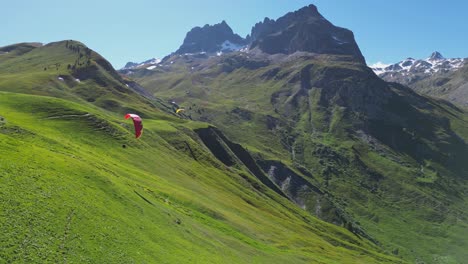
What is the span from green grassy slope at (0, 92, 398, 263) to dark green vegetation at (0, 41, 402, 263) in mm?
148

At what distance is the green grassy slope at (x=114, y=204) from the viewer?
36.7m

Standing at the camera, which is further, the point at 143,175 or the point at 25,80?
the point at 25,80

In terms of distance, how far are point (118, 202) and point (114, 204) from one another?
1347mm

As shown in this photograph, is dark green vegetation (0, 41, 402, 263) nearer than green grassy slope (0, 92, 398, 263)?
No

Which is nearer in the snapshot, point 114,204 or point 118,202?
point 114,204

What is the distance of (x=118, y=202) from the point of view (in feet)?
164

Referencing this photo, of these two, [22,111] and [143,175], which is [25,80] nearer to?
[22,111]

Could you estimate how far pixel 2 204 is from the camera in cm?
3594

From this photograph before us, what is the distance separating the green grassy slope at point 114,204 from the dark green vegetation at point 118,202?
148 millimetres

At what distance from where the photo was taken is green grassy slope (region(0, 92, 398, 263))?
3669cm

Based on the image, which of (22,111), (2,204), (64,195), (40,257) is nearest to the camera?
(40,257)

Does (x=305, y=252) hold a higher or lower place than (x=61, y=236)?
lower

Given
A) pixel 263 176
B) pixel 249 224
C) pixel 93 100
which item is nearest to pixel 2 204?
pixel 249 224

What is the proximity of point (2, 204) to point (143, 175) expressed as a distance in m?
→ 42.2
